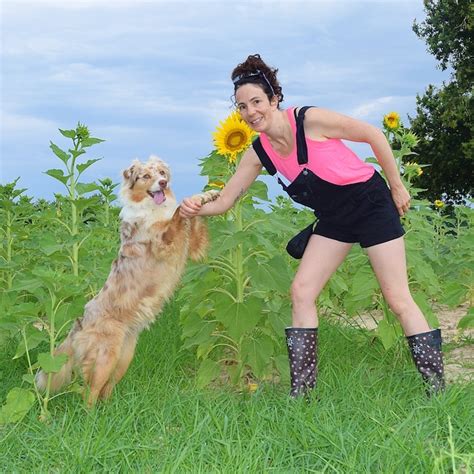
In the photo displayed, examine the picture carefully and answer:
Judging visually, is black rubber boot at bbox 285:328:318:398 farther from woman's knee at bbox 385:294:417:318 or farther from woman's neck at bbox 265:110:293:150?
woman's neck at bbox 265:110:293:150

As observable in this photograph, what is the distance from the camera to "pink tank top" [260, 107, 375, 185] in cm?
466

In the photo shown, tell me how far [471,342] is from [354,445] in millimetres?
3571

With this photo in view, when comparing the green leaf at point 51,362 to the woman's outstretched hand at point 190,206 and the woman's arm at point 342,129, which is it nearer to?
the woman's outstretched hand at point 190,206

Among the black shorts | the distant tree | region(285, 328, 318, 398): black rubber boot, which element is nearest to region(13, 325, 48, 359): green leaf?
region(285, 328, 318, 398): black rubber boot

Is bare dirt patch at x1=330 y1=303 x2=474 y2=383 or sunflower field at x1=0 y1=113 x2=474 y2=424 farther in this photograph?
bare dirt patch at x1=330 y1=303 x2=474 y2=383

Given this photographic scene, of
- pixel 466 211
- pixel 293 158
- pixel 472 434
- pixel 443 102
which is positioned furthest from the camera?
pixel 443 102

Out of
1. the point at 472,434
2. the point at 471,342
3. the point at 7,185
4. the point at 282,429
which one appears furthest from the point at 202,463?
the point at 7,185

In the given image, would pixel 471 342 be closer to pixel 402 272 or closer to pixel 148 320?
pixel 402 272

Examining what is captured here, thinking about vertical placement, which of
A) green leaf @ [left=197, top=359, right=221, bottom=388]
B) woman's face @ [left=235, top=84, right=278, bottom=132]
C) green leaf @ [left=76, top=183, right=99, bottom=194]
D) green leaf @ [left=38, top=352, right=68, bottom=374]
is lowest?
green leaf @ [left=197, top=359, right=221, bottom=388]

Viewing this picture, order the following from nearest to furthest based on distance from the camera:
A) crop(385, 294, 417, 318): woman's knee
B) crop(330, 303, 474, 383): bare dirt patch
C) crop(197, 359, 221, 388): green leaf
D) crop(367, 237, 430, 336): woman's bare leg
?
crop(367, 237, 430, 336): woman's bare leg → crop(385, 294, 417, 318): woman's knee → crop(197, 359, 221, 388): green leaf → crop(330, 303, 474, 383): bare dirt patch

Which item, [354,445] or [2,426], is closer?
[354,445]

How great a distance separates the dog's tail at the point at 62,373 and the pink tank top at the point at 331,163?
1.85 m

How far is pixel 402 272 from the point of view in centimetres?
488

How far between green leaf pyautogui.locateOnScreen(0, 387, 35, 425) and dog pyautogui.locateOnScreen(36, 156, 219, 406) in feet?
1.07
